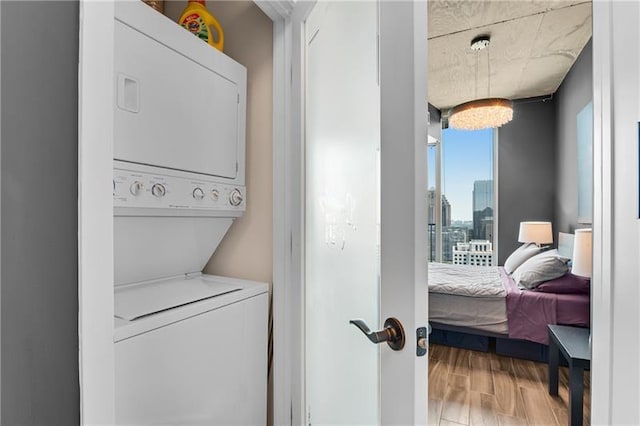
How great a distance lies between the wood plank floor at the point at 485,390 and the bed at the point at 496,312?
0.19 feet

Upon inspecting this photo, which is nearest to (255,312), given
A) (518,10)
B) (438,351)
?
(438,351)

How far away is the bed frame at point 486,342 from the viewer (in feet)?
4.28

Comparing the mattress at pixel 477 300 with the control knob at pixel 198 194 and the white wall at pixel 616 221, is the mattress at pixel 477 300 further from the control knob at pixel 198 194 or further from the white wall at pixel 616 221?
the control knob at pixel 198 194

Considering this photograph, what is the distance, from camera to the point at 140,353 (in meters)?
0.93

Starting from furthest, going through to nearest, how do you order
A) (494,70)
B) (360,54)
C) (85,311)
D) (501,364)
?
(494,70) → (501,364) → (360,54) → (85,311)

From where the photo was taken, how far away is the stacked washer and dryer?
3.28 ft

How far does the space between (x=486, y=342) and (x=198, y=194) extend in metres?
1.61

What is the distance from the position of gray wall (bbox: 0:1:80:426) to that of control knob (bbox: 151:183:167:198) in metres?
0.43

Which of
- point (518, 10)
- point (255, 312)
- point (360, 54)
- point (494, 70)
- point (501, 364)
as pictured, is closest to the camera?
point (360, 54)

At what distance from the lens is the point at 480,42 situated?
8.27 ft

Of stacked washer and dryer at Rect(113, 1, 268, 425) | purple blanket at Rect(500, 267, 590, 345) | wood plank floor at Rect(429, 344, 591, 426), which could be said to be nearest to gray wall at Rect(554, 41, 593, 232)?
purple blanket at Rect(500, 267, 590, 345)

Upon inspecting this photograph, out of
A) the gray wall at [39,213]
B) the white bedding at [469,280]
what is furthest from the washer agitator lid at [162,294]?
the white bedding at [469,280]

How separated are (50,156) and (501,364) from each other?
1.92 meters

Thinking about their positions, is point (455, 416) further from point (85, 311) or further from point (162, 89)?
point (162, 89)
